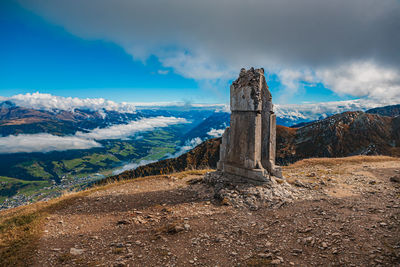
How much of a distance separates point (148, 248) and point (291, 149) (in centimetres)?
6101

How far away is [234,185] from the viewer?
37.0 ft

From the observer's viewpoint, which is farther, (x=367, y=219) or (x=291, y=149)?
(x=291, y=149)

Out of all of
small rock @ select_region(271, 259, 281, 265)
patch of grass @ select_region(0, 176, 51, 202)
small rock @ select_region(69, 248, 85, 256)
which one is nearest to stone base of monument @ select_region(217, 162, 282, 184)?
small rock @ select_region(271, 259, 281, 265)

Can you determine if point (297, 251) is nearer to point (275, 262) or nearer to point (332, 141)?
point (275, 262)

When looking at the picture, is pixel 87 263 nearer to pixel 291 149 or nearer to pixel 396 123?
pixel 291 149

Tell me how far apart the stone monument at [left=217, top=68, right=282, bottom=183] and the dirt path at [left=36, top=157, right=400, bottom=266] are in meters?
2.17

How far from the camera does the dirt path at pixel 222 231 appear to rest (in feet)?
18.5

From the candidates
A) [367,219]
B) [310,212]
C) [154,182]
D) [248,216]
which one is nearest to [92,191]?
[154,182]

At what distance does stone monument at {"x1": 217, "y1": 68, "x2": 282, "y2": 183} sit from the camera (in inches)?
452

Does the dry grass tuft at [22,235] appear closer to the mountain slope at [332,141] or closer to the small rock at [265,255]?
the small rock at [265,255]

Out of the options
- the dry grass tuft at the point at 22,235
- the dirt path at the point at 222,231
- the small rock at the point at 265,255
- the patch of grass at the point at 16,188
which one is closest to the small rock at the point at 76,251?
the dirt path at the point at 222,231

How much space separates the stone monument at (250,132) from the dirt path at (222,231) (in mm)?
2167

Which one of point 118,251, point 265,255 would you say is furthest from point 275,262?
point 118,251

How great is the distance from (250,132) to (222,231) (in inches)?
236
